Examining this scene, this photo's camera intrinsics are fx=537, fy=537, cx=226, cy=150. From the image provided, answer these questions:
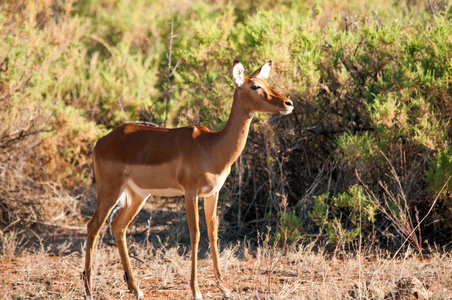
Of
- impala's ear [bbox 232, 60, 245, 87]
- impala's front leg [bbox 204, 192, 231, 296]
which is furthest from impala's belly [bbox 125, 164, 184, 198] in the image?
impala's ear [bbox 232, 60, 245, 87]

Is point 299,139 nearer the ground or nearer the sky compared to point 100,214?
nearer the sky

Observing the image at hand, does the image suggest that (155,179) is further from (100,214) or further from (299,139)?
(299,139)

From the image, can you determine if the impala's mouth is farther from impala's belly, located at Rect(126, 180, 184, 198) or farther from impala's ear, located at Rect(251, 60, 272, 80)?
impala's belly, located at Rect(126, 180, 184, 198)

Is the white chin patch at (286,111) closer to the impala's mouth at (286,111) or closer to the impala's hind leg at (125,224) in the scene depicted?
the impala's mouth at (286,111)

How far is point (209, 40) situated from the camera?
8.34 metres

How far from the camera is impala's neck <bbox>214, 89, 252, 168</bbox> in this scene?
506 cm

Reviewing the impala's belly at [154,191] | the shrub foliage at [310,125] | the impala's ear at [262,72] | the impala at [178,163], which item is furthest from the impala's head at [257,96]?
the shrub foliage at [310,125]

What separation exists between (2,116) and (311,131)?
4530 mm

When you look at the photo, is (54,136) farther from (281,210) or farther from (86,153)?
(281,210)

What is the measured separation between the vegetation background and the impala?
1059 millimetres

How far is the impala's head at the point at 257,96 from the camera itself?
486 centimetres

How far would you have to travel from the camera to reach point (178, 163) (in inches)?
203

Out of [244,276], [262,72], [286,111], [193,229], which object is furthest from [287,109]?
[244,276]

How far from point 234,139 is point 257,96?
46 centimetres
